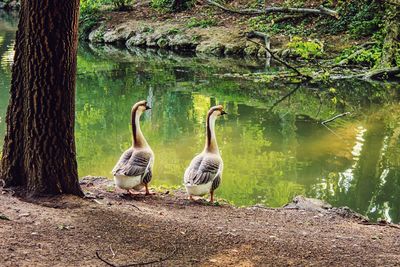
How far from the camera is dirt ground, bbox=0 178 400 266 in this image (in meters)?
4.95

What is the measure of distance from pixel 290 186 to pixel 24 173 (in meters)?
5.77

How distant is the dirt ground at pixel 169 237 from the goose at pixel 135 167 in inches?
12.2

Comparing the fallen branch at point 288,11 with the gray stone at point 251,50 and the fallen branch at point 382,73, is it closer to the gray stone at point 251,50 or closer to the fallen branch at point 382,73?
the gray stone at point 251,50

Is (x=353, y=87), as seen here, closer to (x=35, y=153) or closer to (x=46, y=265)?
(x=35, y=153)

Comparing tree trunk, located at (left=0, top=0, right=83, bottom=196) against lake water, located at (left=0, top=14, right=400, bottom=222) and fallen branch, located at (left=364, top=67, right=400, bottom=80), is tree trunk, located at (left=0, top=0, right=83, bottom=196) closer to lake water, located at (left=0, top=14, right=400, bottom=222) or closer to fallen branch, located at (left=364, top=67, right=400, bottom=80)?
lake water, located at (left=0, top=14, right=400, bottom=222)

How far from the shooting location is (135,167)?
7.86 m

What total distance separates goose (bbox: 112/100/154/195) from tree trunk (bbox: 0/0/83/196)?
112 centimetres

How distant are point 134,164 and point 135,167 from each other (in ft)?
0.24

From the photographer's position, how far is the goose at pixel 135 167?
25.6ft

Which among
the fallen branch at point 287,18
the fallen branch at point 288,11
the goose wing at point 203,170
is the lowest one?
the goose wing at point 203,170

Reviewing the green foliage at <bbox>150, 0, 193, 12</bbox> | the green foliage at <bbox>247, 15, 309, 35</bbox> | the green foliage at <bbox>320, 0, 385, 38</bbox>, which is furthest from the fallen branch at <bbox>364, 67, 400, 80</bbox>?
the green foliage at <bbox>150, 0, 193, 12</bbox>

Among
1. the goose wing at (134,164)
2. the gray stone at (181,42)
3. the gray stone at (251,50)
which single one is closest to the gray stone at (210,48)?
the gray stone at (181,42)

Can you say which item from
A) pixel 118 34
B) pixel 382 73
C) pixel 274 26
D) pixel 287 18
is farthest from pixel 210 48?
pixel 382 73

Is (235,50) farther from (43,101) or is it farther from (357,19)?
(43,101)
